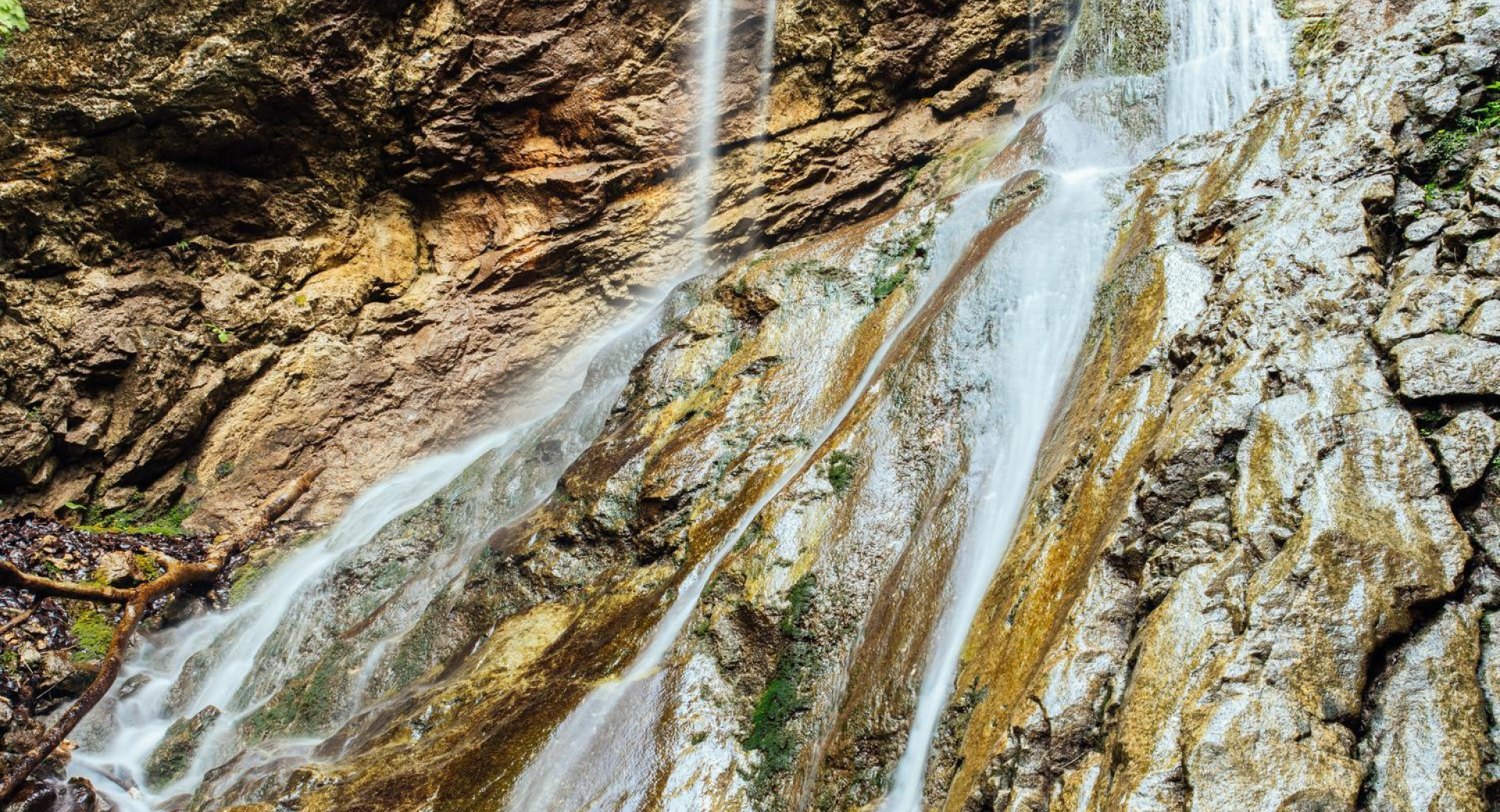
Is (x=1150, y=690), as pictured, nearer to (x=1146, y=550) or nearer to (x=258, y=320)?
(x=1146, y=550)

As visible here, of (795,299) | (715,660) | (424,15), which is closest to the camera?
(715,660)

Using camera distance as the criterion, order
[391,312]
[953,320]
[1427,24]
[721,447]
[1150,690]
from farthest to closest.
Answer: [391,312]
[721,447]
[953,320]
[1427,24]
[1150,690]

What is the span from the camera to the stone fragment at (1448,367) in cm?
338

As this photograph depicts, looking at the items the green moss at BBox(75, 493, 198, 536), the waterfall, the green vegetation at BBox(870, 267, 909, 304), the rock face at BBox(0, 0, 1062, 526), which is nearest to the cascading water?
the rock face at BBox(0, 0, 1062, 526)

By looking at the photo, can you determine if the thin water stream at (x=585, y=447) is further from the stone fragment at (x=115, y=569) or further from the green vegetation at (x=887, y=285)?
the stone fragment at (x=115, y=569)

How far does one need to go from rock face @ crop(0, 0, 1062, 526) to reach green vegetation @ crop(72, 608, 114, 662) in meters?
1.66

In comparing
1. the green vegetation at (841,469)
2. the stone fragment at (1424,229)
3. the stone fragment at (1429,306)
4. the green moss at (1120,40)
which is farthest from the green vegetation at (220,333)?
the stone fragment at (1424,229)

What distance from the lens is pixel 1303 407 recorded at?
12.1 feet

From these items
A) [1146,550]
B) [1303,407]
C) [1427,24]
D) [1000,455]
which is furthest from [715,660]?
[1427,24]

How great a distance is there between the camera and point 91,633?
9102mm

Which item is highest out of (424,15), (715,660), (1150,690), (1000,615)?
(424,15)

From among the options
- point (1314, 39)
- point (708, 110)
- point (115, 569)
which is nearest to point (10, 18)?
point (115, 569)

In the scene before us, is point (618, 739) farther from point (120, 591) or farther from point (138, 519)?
point (138, 519)

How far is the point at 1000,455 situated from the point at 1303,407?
193 cm
